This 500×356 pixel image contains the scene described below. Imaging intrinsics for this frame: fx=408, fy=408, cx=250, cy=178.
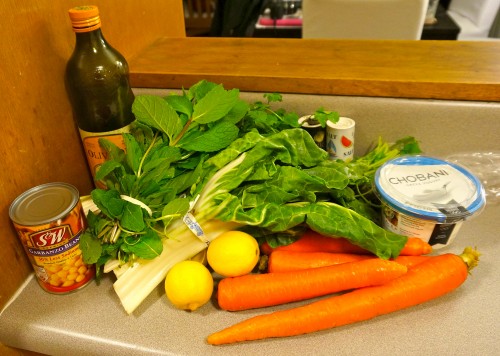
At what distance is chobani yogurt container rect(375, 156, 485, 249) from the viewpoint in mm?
667

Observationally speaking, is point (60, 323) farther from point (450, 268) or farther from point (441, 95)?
point (441, 95)

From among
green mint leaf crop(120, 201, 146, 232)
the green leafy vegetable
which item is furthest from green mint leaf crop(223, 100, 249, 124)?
green mint leaf crop(120, 201, 146, 232)

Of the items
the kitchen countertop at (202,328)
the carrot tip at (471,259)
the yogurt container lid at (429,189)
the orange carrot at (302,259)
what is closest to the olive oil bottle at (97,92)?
the kitchen countertop at (202,328)

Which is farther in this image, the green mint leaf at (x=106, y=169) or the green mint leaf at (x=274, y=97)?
the green mint leaf at (x=274, y=97)

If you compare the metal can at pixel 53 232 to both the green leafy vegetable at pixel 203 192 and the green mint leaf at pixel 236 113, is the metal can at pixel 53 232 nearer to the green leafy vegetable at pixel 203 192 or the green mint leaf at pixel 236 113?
the green leafy vegetable at pixel 203 192

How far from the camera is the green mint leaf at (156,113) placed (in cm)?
69

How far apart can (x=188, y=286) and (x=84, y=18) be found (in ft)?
1.46

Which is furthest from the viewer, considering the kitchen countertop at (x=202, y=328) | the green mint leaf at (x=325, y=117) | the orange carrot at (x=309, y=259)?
the green mint leaf at (x=325, y=117)

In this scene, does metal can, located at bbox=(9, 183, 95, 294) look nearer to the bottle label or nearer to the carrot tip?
the bottle label

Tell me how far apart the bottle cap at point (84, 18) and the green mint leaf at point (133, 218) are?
0.29m

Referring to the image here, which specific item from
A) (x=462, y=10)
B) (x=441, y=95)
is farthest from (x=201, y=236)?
(x=462, y=10)

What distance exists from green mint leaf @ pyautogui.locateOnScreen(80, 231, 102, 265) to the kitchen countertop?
0.31ft

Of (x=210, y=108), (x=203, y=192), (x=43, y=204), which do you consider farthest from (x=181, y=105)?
(x=43, y=204)

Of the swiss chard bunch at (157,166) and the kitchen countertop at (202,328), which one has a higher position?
the swiss chard bunch at (157,166)
